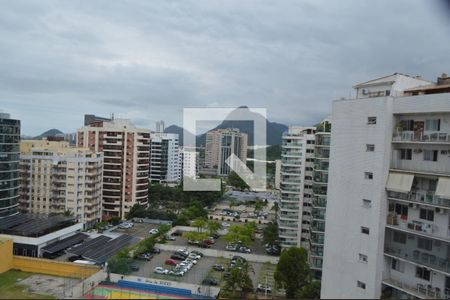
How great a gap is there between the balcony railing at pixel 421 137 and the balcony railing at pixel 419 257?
1.61 meters

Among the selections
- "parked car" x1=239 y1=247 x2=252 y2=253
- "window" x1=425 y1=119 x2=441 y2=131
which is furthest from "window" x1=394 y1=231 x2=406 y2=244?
"parked car" x1=239 y1=247 x2=252 y2=253

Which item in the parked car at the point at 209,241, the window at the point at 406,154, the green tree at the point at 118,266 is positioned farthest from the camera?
the parked car at the point at 209,241

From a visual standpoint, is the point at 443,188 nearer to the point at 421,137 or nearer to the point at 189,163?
the point at 421,137

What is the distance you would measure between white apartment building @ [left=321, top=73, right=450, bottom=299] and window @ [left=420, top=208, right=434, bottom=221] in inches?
0.5

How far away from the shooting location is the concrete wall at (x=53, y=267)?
11.0 m

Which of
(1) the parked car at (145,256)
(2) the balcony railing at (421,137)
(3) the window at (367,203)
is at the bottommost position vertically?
(1) the parked car at (145,256)

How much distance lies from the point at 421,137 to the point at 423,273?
1.92 m

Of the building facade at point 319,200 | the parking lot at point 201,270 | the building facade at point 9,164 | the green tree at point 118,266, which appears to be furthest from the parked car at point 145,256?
the building facade at point 9,164

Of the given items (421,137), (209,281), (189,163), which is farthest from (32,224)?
(189,163)

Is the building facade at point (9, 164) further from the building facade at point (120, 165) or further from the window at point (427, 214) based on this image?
the window at point (427, 214)

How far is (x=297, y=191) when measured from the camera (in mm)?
13852

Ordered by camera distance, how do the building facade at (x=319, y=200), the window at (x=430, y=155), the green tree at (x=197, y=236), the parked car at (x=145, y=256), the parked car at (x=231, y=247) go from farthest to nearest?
the parked car at (x=231, y=247) < the green tree at (x=197, y=236) < the parked car at (x=145, y=256) < the building facade at (x=319, y=200) < the window at (x=430, y=155)

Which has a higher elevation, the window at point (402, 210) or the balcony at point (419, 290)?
the window at point (402, 210)

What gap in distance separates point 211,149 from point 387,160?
3194 centimetres
